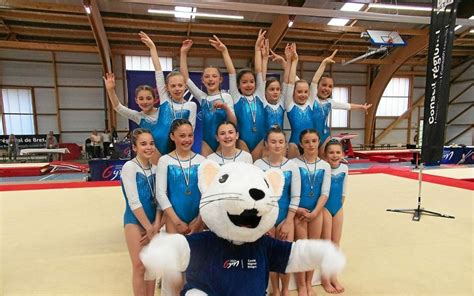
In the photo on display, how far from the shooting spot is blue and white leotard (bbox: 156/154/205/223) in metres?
1.95

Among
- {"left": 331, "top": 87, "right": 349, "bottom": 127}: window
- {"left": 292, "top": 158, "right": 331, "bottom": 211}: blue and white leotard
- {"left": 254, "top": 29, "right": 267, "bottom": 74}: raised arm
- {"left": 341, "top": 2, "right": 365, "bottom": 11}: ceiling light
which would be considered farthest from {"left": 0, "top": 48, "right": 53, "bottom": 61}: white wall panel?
{"left": 292, "top": 158, "right": 331, "bottom": 211}: blue and white leotard

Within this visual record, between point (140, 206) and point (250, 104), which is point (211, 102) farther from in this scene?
point (140, 206)

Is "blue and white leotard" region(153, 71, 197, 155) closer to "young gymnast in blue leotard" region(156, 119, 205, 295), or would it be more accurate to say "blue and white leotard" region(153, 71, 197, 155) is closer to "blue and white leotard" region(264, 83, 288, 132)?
"young gymnast in blue leotard" region(156, 119, 205, 295)

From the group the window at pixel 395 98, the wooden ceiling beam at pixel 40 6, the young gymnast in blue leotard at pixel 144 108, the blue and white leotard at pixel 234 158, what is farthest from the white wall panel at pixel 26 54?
the window at pixel 395 98

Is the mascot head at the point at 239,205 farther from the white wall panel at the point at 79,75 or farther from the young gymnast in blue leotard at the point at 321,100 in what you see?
the white wall panel at the point at 79,75

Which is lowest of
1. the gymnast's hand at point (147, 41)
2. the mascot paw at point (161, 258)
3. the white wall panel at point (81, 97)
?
the mascot paw at point (161, 258)

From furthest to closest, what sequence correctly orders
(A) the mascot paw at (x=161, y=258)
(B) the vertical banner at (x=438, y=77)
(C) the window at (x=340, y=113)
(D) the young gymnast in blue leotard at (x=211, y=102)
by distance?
(C) the window at (x=340, y=113) < (B) the vertical banner at (x=438, y=77) < (D) the young gymnast in blue leotard at (x=211, y=102) < (A) the mascot paw at (x=161, y=258)

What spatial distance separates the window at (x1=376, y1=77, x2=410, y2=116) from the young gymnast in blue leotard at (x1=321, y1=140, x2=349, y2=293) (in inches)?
646

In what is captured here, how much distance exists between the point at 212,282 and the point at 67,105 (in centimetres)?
1450

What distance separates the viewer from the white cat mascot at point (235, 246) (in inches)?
49.6

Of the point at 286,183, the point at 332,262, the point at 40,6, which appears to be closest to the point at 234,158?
the point at 286,183

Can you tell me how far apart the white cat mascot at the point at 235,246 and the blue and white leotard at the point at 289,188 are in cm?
56

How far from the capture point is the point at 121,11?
1102cm

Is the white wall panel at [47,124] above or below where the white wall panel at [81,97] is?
below
